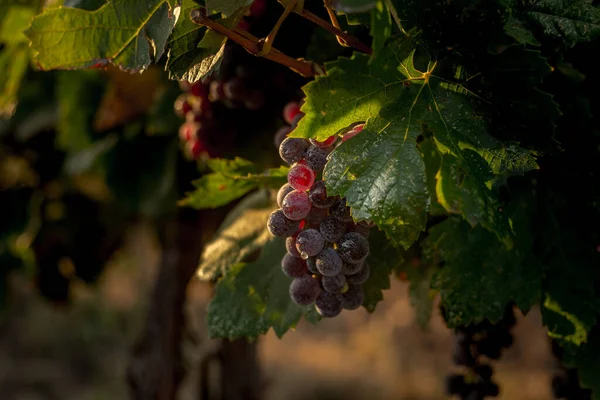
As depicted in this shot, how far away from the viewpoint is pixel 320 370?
4051 millimetres

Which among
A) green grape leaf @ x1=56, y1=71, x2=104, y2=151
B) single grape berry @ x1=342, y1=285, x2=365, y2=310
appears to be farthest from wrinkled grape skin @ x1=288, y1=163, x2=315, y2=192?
green grape leaf @ x1=56, y1=71, x2=104, y2=151

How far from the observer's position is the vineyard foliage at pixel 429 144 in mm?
435

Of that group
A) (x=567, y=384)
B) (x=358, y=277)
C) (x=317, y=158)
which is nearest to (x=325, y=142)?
(x=317, y=158)

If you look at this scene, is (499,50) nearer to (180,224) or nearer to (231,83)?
(231,83)

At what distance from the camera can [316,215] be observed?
491mm

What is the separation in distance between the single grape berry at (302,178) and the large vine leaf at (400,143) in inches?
1.5

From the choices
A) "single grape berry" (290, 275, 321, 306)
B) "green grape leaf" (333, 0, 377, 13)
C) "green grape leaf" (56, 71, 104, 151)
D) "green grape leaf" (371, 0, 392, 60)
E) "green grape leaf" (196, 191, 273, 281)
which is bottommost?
"green grape leaf" (56, 71, 104, 151)

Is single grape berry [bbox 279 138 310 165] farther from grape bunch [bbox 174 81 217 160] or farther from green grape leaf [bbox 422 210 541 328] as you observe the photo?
grape bunch [bbox 174 81 217 160]

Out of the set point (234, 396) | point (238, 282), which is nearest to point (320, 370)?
point (234, 396)

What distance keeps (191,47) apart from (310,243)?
0.60 feet

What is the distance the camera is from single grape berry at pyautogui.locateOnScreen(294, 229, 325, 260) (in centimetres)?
48

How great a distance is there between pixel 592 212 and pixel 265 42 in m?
0.33

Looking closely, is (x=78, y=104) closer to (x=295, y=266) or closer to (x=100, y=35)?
(x=100, y=35)

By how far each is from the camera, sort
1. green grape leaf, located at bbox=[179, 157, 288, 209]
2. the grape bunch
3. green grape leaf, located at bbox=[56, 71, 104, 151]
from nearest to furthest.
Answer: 1. green grape leaf, located at bbox=[179, 157, 288, 209]
2. the grape bunch
3. green grape leaf, located at bbox=[56, 71, 104, 151]
